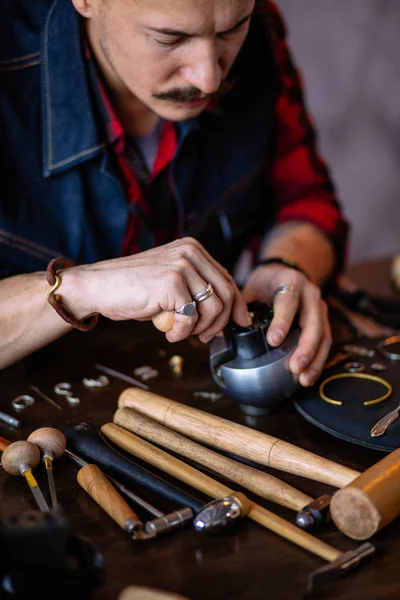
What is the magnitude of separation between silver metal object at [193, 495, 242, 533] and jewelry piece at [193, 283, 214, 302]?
356 millimetres

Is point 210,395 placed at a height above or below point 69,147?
below

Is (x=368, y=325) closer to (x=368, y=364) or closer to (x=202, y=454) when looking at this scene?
(x=368, y=364)

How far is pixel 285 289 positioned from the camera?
1.37 metres

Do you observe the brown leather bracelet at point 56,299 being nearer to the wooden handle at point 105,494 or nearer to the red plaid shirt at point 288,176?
the wooden handle at point 105,494

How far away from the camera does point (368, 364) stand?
1296 millimetres

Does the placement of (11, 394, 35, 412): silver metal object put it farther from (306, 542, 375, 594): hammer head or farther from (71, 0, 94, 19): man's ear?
(71, 0, 94, 19): man's ear

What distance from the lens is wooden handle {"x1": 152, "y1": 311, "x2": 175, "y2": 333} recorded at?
3.85 feet

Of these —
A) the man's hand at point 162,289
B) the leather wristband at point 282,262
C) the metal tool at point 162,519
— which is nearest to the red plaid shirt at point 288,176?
the leather wristband at point 282,262

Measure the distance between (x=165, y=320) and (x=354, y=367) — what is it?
0.36 meters

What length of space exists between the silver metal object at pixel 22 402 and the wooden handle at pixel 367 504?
59cm

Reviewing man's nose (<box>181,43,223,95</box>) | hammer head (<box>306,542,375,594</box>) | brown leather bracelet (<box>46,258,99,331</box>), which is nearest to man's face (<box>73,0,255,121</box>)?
man's nose (<box>181,43,223,95</box>)

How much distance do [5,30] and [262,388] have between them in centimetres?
98

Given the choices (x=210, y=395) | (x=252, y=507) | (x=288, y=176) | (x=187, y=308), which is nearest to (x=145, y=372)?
(x=210, y=395)

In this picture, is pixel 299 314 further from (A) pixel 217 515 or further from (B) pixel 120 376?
(A) pixel 217 515
